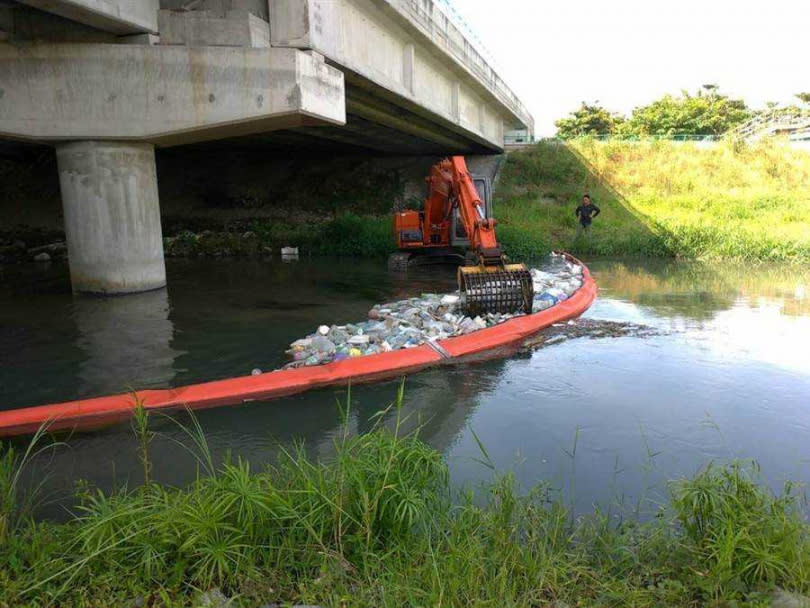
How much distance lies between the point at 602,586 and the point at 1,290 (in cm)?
1486

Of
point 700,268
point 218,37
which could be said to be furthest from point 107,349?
point 700,268

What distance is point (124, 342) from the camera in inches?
341

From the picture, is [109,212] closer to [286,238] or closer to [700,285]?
[286,238]

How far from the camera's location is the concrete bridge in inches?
380

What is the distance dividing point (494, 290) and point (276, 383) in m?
4.24

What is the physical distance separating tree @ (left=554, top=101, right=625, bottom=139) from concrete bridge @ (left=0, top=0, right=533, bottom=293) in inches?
2323

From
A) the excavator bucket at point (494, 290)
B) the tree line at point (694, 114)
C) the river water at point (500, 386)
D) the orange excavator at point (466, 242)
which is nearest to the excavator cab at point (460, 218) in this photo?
the orange excavator at point (466, 242)

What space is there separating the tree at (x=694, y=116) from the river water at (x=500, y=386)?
162ft

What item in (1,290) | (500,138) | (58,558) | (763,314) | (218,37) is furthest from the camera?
(500,138)

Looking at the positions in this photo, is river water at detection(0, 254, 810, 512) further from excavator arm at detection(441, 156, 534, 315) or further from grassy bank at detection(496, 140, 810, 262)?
grassy bank at detection(496, 140, 810, 262)

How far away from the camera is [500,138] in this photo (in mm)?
27797

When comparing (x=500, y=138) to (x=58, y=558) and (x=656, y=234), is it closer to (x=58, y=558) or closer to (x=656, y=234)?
(x=656, y=234)

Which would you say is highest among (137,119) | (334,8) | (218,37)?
(334,8)

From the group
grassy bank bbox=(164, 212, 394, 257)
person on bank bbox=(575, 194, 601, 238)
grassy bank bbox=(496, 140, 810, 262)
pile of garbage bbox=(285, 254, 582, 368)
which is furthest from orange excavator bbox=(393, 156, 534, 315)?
person on bank bbox=(575, 194, 601, 238)
